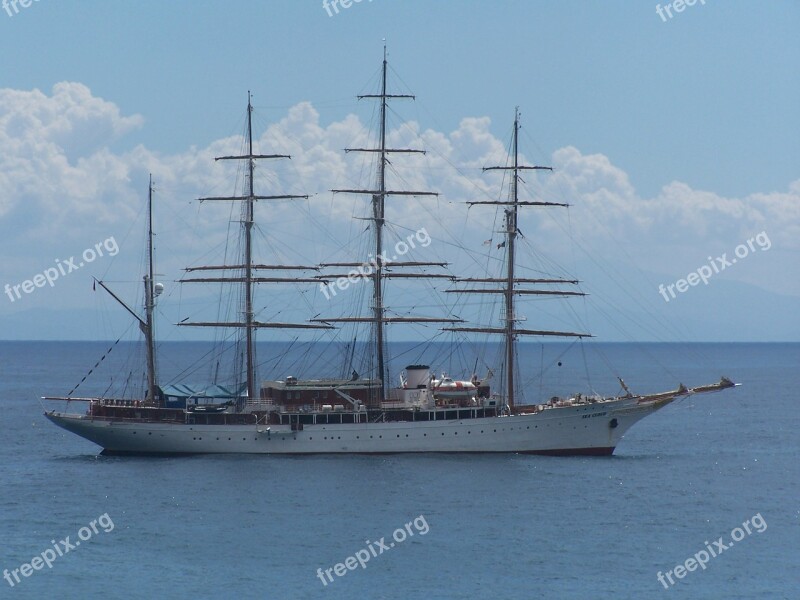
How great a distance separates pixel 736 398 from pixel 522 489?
79.4 meters

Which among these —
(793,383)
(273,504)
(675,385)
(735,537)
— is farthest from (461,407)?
(793,383)

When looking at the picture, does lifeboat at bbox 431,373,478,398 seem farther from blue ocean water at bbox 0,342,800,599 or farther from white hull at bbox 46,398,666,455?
blue ocean water at bbox 0,342,800,599

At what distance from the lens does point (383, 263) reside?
248 ft

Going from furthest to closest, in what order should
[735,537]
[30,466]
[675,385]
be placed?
1. [675,385]
2. [30,466]
3. [735,537]

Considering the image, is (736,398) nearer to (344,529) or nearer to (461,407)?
(461,407)

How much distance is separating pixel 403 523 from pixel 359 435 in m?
17.7
